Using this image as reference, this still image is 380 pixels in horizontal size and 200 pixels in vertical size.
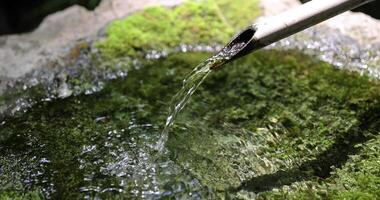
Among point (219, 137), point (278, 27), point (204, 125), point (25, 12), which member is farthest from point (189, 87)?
point (25, 12)

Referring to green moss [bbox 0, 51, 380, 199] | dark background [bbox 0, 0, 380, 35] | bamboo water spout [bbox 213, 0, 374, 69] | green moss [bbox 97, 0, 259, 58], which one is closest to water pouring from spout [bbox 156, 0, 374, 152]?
bamboo water spout [bbox 213, 0, 374, 69]

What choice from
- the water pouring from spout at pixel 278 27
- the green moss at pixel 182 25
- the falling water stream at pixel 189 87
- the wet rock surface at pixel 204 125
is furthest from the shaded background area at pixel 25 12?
the water pouring from spout at pixel 278 27

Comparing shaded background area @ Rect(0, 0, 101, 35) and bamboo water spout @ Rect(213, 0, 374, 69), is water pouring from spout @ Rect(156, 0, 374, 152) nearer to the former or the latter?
bamboo water spout @ Rect(213, 0, 374, 69)

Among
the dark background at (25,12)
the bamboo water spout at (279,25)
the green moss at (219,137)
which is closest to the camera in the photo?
the bamboo water spout at (279,25)

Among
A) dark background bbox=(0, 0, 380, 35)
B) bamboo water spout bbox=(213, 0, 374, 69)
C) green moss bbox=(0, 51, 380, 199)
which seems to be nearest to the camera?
bamboo water spout bbox=(213, 0, 374, 69)

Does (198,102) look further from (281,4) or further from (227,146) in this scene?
(281,4)

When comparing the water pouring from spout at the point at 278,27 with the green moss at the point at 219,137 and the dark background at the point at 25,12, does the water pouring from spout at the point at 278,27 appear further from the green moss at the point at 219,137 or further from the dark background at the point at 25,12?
the dark background at the point at 25,12
